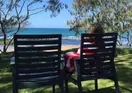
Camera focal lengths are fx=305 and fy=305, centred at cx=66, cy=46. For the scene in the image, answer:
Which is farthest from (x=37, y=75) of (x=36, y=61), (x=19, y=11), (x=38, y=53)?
(x=19, y=11)

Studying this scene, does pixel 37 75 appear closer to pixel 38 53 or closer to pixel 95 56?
pixel 38 53

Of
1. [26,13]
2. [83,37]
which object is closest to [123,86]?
[83,37]

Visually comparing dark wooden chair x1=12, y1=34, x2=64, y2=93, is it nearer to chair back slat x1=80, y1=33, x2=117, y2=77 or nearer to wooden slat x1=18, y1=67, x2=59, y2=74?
wooden slat x1=18, y1=67, x2=59, y2=74

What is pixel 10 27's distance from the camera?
16.9m

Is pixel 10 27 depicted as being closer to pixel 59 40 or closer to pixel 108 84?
pixel 108 84

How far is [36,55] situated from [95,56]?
101 cm

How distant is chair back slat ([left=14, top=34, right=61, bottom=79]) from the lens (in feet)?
14.1

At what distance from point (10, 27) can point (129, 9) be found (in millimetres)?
11614

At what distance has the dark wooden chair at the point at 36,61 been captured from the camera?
4297 millimetres

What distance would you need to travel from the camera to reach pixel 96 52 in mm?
4832

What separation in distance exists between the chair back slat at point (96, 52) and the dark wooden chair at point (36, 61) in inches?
18.3

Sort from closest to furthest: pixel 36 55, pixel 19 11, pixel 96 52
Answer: pixel 36 55 < pixel 96 52 < pixel 19 11

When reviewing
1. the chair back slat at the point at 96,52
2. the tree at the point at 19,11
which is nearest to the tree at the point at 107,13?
the tree at the point at 19,11

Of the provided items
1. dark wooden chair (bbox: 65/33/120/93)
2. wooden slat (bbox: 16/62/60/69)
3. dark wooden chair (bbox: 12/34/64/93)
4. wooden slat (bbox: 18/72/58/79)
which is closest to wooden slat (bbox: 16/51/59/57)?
dark wooden chair (bbox: 12/34/64/93)
